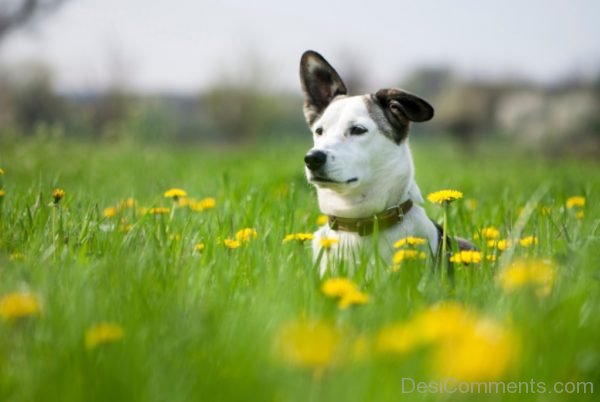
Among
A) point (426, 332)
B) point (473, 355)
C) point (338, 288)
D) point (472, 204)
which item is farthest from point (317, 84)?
point (473, 355)

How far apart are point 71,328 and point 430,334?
2.92 feet

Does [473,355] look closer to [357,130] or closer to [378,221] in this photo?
[378,221]

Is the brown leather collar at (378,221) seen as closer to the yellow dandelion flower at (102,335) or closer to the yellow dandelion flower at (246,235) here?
the yellow dandelion flower at (246,235)

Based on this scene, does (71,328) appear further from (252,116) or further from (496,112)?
(252,116)

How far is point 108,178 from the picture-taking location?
272 inches

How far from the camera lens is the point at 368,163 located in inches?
123

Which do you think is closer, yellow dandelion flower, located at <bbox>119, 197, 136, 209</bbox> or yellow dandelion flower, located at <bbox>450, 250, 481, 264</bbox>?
yellow dandelion flower, located at <bbox>450, 250, 481, 264</bbox>

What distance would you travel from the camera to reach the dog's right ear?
3.53 m

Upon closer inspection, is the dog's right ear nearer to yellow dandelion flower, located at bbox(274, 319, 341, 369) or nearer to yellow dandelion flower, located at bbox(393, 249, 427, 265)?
yellow dandelion flower, located at bbox(393, 249, 427, 265)

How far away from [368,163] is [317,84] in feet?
2.57

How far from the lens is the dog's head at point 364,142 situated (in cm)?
298

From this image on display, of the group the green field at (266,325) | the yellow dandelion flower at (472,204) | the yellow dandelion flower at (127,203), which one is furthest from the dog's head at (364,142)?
the yellow dandelion flower at (472,204)

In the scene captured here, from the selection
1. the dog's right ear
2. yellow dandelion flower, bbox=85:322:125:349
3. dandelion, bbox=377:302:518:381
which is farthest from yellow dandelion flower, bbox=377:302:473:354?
the dog's right ear

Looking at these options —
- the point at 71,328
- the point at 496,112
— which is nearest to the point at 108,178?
the point at 71,328
